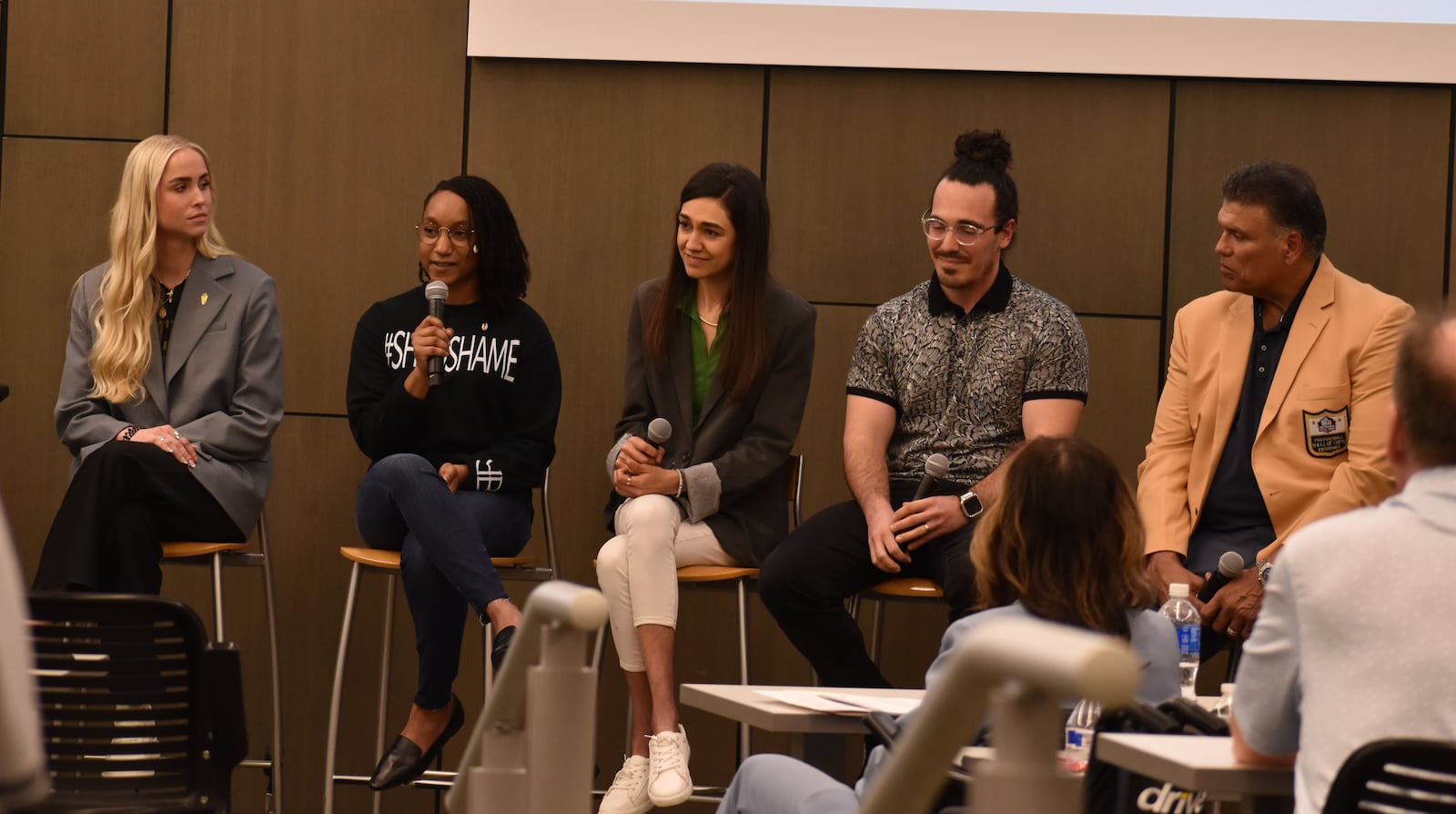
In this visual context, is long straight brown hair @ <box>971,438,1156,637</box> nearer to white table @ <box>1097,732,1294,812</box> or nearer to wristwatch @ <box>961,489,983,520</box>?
white table @ <box>1097,732,1294,812</box>

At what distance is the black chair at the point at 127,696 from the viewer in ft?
7.02

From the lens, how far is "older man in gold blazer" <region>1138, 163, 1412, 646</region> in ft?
11.4

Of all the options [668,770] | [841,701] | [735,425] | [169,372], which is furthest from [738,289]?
[841,701]

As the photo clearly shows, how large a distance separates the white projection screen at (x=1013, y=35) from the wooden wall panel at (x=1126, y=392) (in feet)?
2.34

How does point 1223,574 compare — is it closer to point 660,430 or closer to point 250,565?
point 660,430

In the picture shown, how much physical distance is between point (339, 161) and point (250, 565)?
4.24 ft

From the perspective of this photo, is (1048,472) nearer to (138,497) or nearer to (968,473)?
(968,473)

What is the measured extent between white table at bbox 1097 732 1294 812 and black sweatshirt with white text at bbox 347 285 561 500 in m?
2.35

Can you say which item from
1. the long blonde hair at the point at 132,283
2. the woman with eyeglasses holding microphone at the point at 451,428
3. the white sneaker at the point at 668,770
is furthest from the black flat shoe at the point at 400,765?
the long blonde hair at the point at 132,283

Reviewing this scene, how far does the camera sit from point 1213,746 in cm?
176

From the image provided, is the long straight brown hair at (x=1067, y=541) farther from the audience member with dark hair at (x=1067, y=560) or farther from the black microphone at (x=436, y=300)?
the black microphone at (x=436, y=300)

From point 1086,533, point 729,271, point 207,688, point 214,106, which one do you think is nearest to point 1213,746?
point 1086,533

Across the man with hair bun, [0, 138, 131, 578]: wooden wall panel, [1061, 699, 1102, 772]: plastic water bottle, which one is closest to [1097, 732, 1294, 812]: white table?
[1061, 699, 1102, 772]: plastic water bottle

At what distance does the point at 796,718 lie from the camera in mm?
2156
